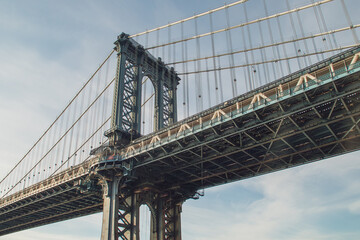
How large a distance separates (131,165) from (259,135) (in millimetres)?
16531

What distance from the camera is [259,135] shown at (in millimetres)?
36125

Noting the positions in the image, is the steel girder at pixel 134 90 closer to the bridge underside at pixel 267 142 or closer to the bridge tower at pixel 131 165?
the bridge tower at pixel 131 165

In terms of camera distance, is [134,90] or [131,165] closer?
[131,165]

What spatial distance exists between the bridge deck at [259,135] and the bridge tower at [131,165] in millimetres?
1421

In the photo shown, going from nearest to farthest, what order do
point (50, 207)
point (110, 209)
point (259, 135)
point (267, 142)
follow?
1. point (267, 142)
2. point (259, 135)
3. point (110, 209)
4. point (50, 207)

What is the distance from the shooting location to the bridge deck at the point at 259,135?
1131 inches

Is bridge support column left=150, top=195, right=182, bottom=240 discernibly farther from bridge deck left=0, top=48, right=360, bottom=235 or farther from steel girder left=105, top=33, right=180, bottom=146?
steel girder left=105, top=33, right=180, bottom=146

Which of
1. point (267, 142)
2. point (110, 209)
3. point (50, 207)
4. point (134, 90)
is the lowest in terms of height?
point (110, 209)

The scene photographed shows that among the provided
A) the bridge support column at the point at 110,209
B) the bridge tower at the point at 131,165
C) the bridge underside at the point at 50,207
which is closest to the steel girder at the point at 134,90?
the bridge tower at the point at 131,165

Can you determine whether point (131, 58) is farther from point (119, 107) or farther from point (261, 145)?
point (261, 145)

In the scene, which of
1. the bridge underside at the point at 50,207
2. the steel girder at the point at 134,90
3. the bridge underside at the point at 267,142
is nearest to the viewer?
the bridge underside at the point at 267,142

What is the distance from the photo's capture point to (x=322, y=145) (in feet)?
122

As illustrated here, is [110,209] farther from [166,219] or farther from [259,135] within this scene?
[259,135]

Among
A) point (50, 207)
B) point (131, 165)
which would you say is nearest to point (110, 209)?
point (131, 165)
